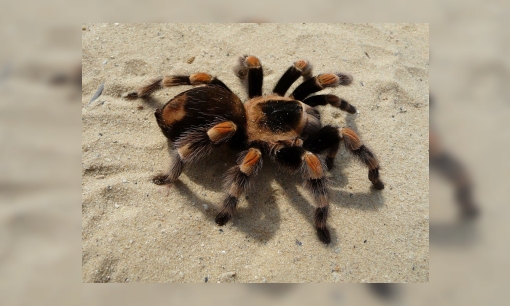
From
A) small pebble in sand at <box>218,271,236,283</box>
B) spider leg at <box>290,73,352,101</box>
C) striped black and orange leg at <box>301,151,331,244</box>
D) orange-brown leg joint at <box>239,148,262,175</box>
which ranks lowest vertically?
small pebble in sand at <box>218,271,236,283</box>

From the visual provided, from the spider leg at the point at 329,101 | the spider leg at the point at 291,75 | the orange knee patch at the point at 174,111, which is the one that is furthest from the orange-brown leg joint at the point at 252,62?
the orange knee patch at the point at 174,111

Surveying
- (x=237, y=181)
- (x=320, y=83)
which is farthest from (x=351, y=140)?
(x=237, y=181)

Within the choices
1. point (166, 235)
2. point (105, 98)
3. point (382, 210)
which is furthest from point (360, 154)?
point (105, 98)

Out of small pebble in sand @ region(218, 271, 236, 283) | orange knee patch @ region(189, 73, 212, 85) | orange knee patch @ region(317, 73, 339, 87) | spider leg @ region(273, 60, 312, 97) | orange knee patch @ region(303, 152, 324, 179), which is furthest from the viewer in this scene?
spider leg @ region(273, 60, 312, 97)

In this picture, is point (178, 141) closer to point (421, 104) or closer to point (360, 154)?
point (360, 154)

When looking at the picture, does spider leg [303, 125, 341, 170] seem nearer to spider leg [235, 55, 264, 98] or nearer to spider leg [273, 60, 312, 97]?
spider leg [273, 60, 312, 97]

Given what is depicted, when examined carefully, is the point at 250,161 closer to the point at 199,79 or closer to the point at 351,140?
the point at 351,140

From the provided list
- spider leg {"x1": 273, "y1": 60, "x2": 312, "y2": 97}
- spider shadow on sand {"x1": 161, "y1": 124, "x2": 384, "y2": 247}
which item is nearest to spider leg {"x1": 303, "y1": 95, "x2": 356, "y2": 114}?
spider leg {"x1": 273, "y1": 60, "x2": 312, "y2": 97}
